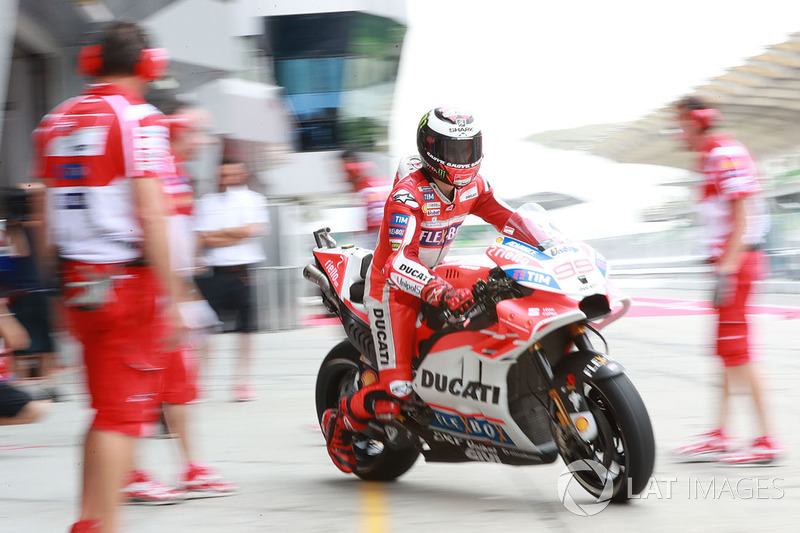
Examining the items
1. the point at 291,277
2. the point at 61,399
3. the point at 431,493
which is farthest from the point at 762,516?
the point at 291,277

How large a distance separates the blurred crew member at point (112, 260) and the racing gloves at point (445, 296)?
131 centimetres

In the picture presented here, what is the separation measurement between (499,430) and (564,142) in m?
51.9

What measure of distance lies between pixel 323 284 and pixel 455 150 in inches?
50.3

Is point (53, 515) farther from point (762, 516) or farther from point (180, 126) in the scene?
point (762, 516)

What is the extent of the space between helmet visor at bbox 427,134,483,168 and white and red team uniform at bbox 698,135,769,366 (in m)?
1.73

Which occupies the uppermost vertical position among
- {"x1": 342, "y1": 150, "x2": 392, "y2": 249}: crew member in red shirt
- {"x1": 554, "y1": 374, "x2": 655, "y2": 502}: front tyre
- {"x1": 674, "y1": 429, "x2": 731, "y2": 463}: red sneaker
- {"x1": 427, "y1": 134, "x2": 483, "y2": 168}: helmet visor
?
{"x1": 427, "y1": 134, "x2": 483, "y2": 168}: helmet visor

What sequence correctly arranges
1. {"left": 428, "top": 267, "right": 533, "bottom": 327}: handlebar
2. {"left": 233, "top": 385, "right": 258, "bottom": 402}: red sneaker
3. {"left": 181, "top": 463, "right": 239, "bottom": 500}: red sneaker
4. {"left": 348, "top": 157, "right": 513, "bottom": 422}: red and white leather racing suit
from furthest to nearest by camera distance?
{"left": 233, "top": 385, "right": 258, "bottom": 402}: red sneaker < {"left": 181, "top": 463, "right": 239, "bottom": 500}: red sneaker < {"left": 348, "top": 157, "right": 513, "bottom": 422}: red and white leather racing suit < {"left": 428, "top": 267, "right": 533, "bottom": 327}: handlebar

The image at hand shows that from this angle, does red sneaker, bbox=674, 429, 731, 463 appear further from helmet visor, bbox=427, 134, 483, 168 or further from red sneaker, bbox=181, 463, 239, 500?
red sneaker, bbox=181, 463, 239, 500

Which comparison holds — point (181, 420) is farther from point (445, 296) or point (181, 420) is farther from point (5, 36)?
point (5, 36)

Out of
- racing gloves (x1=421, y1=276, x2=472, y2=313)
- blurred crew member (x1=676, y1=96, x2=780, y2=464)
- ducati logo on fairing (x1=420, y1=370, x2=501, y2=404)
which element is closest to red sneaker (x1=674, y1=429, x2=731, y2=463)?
blurred crew member (x1=676, y1=96, x2=780, y2=464)

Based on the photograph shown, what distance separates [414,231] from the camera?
469cm

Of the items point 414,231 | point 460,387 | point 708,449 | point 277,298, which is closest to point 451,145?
point 414,231

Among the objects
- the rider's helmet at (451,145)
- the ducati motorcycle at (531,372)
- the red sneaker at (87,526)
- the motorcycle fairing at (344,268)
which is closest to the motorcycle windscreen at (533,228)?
the ducati motorcycle at (531,372)

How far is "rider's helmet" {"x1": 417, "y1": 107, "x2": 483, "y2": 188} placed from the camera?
15.2ft
